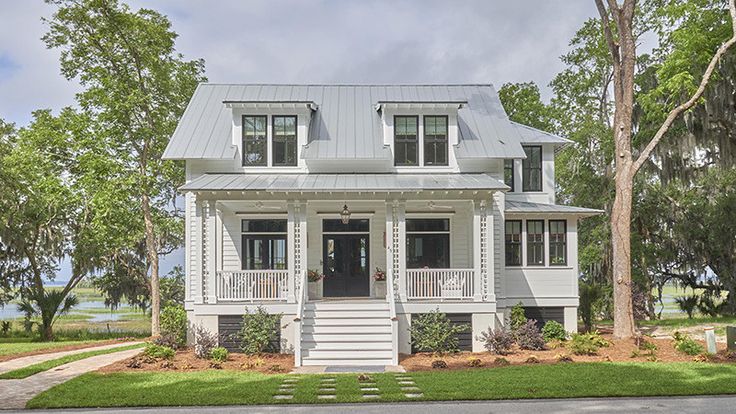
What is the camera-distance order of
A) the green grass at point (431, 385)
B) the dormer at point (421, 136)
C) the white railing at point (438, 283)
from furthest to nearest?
the dormer at point (421, 136)
the white railing at point (438, 283)
the green grass at point (431, 385)

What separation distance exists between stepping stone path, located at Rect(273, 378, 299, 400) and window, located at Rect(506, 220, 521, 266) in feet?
28.7

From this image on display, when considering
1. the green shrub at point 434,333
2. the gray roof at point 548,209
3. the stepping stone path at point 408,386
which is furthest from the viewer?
the gray roof at point 548,209

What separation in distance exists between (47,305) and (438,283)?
51.4 feet

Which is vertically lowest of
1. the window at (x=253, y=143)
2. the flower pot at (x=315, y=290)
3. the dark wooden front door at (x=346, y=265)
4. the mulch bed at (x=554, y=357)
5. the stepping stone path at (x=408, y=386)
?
the mulch bed at (x=554, y=357)

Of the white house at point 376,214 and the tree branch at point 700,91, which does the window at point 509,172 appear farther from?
the tree branch at point 700,91

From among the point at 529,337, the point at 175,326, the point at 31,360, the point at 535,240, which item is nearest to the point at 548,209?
the point at 535,240

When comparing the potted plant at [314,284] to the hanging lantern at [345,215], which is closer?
the hanging lantern at [345,215]

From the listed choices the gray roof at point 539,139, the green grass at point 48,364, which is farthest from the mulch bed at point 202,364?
the gray roof at point 539,139

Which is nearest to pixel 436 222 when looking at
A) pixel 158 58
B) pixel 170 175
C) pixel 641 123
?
pixel 641 123

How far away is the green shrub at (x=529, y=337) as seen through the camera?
1678 centimetres

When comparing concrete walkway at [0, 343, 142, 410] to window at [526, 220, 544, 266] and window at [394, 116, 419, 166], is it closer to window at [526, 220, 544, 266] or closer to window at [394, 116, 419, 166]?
window at [394, 116, 419, 166]

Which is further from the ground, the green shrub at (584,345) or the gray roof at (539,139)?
the gray roof at (539,139)

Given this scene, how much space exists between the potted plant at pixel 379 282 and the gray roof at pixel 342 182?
271 centimetres

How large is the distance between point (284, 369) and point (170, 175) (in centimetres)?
1284
